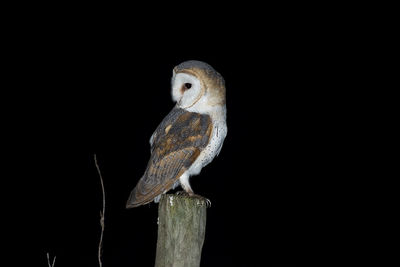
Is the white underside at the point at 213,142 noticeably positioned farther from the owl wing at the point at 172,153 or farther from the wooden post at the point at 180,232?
Answer: the wooden post at the point at 180,232

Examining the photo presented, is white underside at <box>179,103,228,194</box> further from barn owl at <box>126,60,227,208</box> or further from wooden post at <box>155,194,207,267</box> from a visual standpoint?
wooden post at <box>155,194,207,267</box>

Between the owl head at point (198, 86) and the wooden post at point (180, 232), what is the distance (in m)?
0.73

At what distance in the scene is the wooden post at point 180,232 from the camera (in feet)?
6.68

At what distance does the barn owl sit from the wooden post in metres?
0.38


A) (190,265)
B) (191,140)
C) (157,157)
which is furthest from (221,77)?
(190,265)

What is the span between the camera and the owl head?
101 inches

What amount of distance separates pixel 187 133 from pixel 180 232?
2.30 ft

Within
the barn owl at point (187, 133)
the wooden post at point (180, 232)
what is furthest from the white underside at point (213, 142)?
the wooden post at point (180, 232)

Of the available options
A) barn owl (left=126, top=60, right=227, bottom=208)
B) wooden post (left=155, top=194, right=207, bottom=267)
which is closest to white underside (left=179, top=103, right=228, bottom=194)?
barn owl (left=126, top=60, right=227, bottom=208)

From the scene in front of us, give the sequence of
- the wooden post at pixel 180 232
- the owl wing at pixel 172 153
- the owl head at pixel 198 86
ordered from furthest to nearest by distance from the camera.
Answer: the owl head at pixel 198 86, the owl wing at pixel 172 153, the wooden post at pixel 180 232

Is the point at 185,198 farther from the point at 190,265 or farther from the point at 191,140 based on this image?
the point at 191,140

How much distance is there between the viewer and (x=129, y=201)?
98.1 inches

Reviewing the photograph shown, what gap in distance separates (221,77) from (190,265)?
1.21m

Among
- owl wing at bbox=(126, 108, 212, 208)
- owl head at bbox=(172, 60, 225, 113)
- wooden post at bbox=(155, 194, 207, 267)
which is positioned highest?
owl head at bbox=(172, 60, 225, 113)
